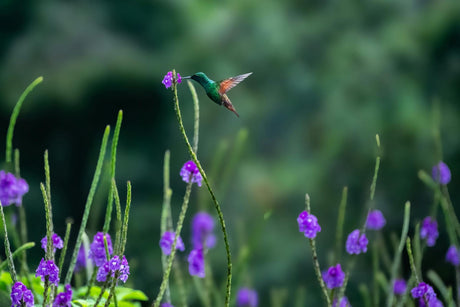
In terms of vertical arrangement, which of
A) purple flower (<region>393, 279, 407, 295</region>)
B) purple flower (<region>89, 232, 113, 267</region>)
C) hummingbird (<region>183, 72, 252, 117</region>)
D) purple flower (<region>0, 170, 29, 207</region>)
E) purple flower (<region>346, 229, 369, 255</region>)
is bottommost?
purple flower (<region>393, 279, 407, 295</region>)

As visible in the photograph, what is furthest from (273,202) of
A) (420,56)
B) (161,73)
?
(420,56)

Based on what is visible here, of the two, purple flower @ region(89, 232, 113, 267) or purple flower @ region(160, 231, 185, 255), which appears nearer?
purple flower @ region(89, 232, 113, 267)

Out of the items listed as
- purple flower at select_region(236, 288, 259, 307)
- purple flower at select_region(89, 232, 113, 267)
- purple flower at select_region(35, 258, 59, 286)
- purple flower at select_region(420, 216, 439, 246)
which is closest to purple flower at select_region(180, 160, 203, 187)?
purple flower at select_region(89, 232, 113, 267)

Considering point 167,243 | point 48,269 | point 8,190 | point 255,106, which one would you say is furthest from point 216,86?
point 255,106

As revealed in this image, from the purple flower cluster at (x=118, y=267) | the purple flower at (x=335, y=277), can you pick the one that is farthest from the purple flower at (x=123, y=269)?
the purple flower at (x=335, y=277)

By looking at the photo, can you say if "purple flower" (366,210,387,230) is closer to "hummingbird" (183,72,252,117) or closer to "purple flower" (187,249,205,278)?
"purple flower" (187,249,205,278)

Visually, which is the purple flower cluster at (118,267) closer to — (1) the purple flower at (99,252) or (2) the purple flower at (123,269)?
(2) the purple flower at (123,269)
